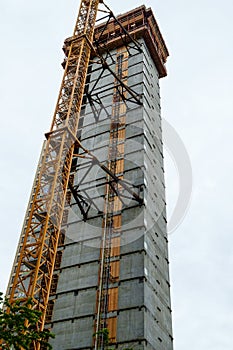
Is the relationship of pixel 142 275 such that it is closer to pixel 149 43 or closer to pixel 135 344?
pixel 135 344

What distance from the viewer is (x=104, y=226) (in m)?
40.7

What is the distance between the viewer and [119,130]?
49.8 m

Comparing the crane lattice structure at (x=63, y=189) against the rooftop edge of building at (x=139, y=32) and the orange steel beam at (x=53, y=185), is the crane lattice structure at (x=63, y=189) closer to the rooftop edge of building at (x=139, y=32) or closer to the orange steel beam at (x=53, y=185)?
the orange steel beam at (x=53, y=185)

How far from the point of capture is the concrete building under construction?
33438 millimetres

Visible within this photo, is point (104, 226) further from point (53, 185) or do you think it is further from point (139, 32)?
point (139, 32)

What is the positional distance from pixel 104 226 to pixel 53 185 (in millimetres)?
9214

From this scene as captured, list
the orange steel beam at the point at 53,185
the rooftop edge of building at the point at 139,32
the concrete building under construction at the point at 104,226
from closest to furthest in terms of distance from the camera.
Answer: the orange steel beam at the point at 53,185
the concrete building under construction at the point at 104,226
the rooftop edge of building at the point at 139,32

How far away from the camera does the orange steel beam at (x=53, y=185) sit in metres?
30.6

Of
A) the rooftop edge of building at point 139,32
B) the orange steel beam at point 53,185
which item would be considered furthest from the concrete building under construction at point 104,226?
the rooftop edge of building at point 139,32

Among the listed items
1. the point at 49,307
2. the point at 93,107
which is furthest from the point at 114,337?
the point at 93,107

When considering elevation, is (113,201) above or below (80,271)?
above

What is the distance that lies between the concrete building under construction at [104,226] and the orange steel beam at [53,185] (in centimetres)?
11

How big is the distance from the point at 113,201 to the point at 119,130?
35.0ft

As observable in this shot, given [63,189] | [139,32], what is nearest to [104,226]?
[63,189]
